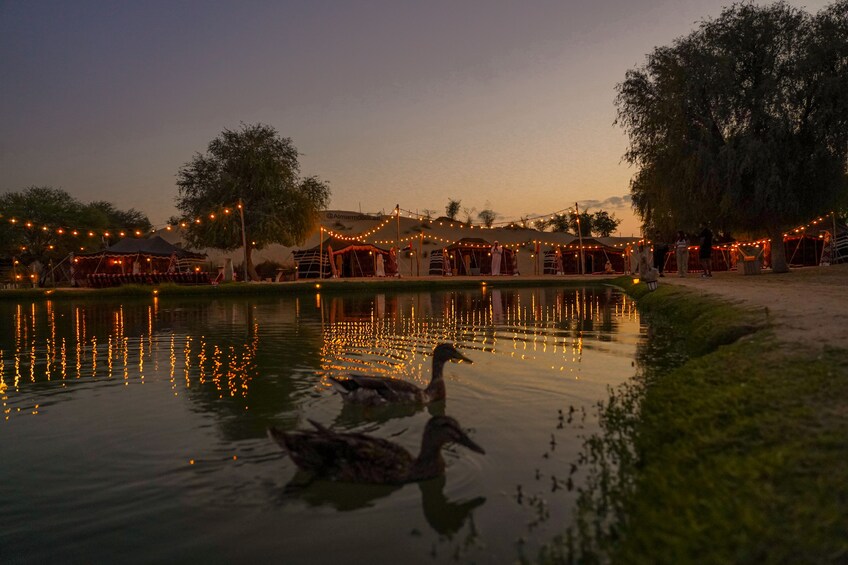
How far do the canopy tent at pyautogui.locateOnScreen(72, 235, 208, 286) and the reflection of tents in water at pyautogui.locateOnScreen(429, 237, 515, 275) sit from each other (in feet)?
83.8

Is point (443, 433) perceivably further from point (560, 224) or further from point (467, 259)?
point (560, 224)

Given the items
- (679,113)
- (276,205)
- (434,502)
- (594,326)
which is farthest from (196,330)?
(276,205)

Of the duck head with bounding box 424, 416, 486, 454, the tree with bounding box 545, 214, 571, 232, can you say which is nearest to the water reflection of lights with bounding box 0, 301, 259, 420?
the duck head with bounding box 424, 416, 486, 454

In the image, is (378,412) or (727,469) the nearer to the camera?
(727,469)

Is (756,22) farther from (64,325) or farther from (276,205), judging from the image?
(276,205)

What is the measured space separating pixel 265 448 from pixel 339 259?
59135 mm

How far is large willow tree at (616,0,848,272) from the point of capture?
106 ft

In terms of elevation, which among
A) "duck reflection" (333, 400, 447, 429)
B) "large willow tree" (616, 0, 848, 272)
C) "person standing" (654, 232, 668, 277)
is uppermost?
"large willow tree" (616, 0, 848, 272)

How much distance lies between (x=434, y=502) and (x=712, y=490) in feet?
8.08

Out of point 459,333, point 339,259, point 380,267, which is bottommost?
point 459,333

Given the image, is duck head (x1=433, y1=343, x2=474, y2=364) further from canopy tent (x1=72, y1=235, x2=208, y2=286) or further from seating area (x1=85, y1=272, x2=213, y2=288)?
canopy tent (x1=72, y1=235, x2=208, y2=286)

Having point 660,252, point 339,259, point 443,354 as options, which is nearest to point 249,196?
point 339,259

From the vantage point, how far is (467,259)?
70.3 meters

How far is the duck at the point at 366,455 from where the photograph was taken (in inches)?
247
